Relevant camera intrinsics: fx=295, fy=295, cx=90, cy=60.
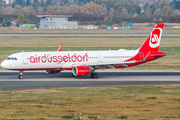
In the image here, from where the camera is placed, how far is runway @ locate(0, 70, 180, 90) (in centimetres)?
3729

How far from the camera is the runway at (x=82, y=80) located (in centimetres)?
3729

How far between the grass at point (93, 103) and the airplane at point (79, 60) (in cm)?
892

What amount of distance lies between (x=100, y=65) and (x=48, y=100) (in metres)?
16.4

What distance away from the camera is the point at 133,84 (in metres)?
38.2

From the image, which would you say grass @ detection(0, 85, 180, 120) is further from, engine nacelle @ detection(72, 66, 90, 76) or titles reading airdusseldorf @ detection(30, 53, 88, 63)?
titles reading airdusseldorf @ detection(30, 53, 88, 63)

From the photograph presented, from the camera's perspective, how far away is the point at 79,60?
4397 centimetres

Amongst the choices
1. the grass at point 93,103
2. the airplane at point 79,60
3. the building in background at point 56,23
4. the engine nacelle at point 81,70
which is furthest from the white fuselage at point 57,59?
the building in background at point 56,23

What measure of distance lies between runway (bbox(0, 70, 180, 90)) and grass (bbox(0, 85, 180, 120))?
3.47 metres

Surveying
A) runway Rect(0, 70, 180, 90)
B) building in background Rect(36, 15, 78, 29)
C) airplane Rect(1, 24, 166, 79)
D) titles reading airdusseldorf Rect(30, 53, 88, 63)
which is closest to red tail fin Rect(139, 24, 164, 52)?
airplane Rect(1, 24, 166, 79)

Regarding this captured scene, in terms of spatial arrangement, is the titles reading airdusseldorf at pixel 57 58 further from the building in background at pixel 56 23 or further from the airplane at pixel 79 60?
the building in background at pixel 56 23

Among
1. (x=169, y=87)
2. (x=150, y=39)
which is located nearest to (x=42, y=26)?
(x=150, y=39)

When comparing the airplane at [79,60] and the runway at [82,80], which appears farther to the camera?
the airplane at [79,60]

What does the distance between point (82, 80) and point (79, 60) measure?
11.9 ft

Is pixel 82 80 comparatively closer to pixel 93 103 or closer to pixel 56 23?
pixel 93 103
